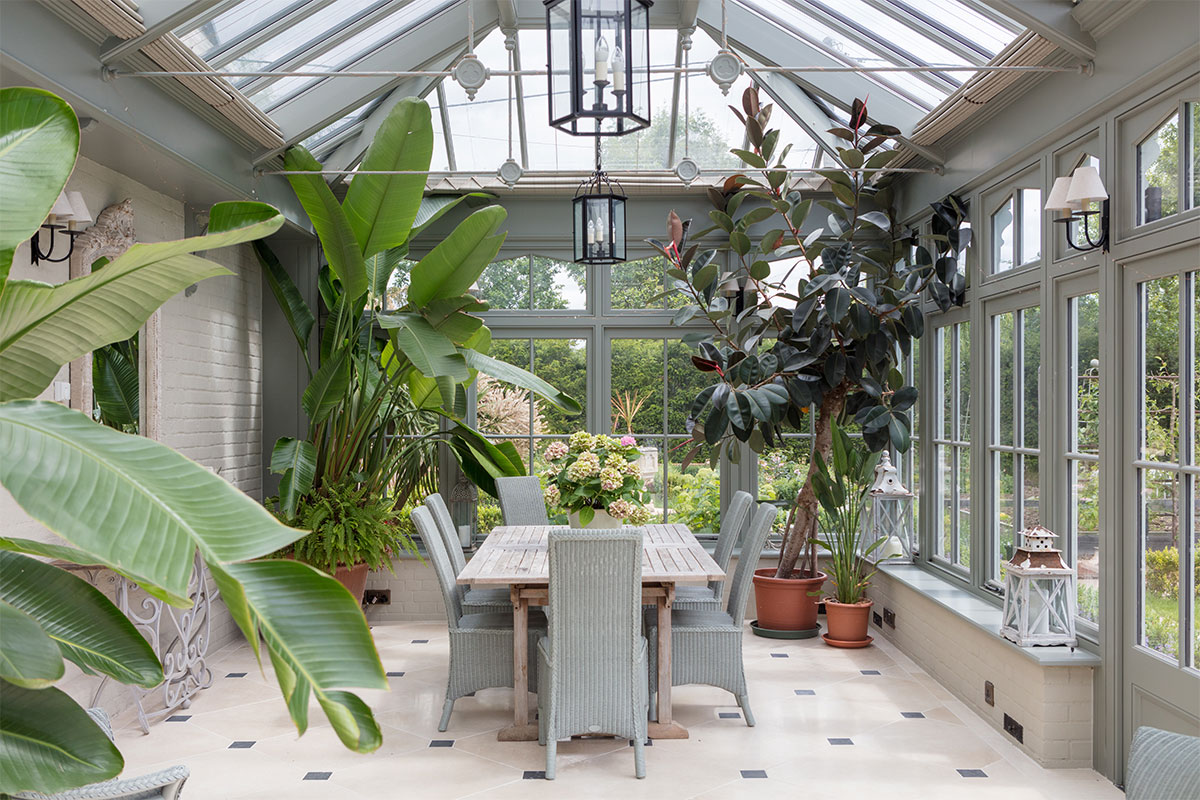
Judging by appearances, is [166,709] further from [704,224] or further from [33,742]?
[704,224]

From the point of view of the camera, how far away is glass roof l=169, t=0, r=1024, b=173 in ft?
15.4

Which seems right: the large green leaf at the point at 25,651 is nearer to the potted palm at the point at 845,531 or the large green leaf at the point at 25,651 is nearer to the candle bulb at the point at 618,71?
the candle bulb at the point at 618,71

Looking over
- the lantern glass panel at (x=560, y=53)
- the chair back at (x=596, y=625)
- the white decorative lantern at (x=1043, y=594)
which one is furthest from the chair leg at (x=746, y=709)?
the lantern glass panel at (x=560, y=53)

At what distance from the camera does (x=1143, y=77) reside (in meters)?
3.52

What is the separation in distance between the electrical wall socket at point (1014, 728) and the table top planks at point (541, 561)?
4.53 ft

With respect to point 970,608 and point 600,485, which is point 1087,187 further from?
point 600,485

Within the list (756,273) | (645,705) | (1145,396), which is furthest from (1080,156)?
(645,705)

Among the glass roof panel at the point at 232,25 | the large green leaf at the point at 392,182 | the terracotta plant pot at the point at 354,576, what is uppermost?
the glass roof panel at the point at 232,25

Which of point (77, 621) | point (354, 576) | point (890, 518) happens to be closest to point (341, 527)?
point (354, 576)

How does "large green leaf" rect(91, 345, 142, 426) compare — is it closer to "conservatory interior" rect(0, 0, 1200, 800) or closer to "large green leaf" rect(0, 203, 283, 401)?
"conservatory interior" rect(0, 0, 1200, 800)

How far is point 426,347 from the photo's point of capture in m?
5.24

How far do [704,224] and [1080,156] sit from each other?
327 centimetres

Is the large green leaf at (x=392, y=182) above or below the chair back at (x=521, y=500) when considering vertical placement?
above

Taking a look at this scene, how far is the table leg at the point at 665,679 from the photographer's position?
4344 millimetres
